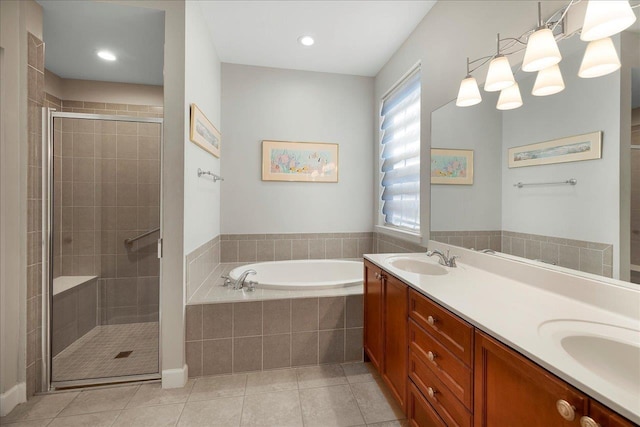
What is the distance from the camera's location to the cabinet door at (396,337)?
1465 mm

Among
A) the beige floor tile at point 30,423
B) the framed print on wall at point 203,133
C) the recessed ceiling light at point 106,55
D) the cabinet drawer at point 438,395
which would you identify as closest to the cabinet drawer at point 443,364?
the cabinet drawer at point 438,395

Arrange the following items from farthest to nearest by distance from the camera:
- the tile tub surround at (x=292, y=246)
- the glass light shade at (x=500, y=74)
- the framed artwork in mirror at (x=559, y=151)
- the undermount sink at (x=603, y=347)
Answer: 1. the tile tub surround at (x=292, y=246)
2. the glass light shade at (x=500, y=74)
3. the framed artwork in mirror at (x=559, y=151)
4. the undermount sink at (x=603, y=347)

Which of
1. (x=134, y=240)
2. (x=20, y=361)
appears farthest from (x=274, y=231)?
(x=20, y=361)

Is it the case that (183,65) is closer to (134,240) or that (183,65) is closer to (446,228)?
(134,240)

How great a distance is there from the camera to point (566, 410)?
635mm

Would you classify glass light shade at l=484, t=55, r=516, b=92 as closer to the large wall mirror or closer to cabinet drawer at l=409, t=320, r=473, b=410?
the large wall mirror

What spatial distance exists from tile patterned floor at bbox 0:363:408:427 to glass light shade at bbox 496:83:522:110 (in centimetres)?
181

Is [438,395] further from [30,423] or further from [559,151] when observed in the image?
[30,423]

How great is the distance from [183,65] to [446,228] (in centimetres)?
215

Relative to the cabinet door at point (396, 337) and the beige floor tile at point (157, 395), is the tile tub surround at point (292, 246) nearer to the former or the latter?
the beige floor tile at point (157, 395)

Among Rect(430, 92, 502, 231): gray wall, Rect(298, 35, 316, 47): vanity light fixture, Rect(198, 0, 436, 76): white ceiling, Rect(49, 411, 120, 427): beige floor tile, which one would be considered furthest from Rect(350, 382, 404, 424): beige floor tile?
Rect(298, 35, 316, 47): vanity light fixture

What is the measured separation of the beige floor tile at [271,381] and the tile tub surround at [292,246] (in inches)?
53.0

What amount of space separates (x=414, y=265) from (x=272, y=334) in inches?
45.5

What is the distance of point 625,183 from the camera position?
1003mm
